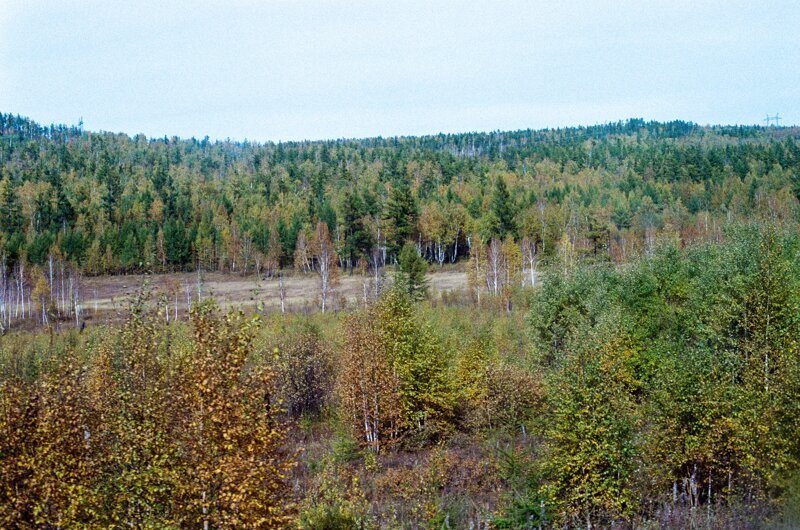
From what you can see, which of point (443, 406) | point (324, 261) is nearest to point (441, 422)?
point (443, 406)

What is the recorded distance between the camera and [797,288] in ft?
112

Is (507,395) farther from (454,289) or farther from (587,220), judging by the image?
(587,220)

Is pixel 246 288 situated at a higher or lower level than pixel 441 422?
higher

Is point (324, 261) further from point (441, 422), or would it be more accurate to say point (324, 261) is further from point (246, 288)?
point (441, 422)

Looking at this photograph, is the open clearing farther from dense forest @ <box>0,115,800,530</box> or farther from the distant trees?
dense forest @ <box>0,115,800,530</box>

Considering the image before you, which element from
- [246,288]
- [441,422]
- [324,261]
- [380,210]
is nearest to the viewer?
[441,422]

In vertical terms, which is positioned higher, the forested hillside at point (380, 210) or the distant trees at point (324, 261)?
the forested hillside at point (380, 210)

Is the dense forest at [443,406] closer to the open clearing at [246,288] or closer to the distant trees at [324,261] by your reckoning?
the distant trees at [324,261]

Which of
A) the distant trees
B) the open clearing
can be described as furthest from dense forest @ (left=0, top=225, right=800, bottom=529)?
the distant trees

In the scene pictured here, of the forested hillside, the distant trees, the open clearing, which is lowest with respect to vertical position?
the open clearing

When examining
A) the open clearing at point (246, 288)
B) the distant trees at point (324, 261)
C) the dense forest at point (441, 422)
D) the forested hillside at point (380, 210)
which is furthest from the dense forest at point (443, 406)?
the forested hillside at point (380, 210)

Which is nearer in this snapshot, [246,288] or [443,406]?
[443,406]

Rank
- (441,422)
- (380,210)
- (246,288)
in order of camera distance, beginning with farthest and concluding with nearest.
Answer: (380,210), (246,288), (441,422)

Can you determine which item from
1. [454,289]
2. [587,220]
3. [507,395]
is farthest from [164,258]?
[507,395]
